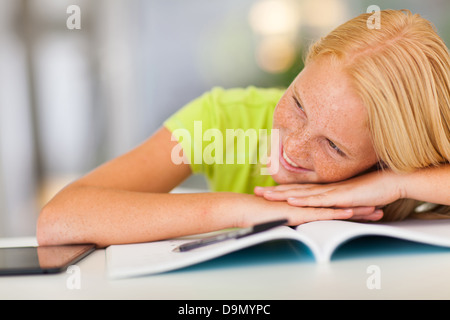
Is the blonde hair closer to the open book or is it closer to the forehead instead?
the forehead

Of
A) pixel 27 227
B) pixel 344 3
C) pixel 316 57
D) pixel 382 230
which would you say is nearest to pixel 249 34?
pixel 344 3

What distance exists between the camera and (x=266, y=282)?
576 millimetres

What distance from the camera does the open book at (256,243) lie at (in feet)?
1.98

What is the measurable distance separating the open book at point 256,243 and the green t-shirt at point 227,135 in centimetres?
43

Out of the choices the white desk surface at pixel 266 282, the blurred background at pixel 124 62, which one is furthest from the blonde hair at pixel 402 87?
the blurred background at pixel 124 62

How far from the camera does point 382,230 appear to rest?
0.63m

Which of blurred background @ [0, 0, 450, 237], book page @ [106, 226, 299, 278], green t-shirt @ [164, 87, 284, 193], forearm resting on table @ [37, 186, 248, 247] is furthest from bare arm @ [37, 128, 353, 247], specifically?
blurred background @ [0, 0, 450, 237]

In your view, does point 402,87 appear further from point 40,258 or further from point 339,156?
point 40,258

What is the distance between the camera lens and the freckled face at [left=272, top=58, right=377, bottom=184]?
0.82m

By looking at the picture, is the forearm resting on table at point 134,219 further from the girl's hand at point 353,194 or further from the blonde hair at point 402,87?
the blonde hair at point 402,87

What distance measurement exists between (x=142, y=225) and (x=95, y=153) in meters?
3.00

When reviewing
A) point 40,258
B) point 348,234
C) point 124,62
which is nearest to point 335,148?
point 348,234

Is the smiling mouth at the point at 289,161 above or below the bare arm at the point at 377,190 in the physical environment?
above
